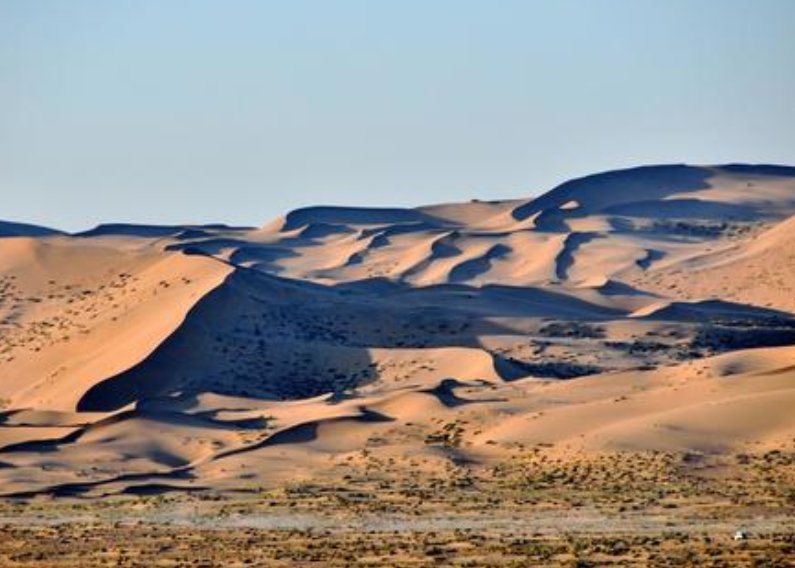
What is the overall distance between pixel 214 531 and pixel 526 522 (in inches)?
181

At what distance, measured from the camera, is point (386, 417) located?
2212 inches

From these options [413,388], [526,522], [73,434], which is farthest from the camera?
[413,388]

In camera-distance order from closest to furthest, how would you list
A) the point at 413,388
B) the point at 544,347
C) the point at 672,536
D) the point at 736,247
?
the point at 672,536 < the point at 413,388 < the point at 544,347 < the point at 736,247

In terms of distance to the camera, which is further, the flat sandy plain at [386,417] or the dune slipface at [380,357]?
the dune slipface at [380,357]

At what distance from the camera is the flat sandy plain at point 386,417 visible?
39250mm

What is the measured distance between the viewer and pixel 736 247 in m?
114

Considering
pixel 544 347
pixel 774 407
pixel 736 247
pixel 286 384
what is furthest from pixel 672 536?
pixel 736 247

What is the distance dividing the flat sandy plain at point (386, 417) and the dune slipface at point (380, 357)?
0.13 meters

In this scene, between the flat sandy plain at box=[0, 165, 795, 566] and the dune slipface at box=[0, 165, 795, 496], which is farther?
the dune slipface at box=[0, 165, 795, 496]

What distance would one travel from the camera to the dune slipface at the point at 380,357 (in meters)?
52.2

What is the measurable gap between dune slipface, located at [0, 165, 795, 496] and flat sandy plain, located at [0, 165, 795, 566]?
126 millimetres

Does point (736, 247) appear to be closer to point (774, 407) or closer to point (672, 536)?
point (774, 407)

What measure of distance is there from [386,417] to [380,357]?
12595 mm

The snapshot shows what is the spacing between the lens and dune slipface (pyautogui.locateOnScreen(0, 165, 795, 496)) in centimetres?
5216
